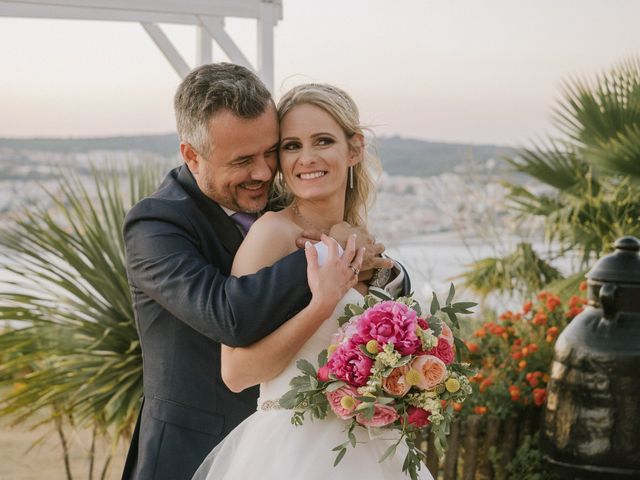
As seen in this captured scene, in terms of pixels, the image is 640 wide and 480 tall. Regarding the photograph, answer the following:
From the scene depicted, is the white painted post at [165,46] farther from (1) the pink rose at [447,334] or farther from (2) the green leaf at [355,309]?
(1) the pink rose at [447,334]

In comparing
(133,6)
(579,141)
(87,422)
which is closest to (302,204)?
(133,6)

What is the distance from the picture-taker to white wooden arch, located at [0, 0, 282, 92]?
5.07 metres

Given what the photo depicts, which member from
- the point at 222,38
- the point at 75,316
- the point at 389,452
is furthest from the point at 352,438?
the point at 75,316

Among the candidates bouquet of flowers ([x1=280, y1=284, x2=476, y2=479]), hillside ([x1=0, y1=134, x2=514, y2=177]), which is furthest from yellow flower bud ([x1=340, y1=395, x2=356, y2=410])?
hillside ([x1=0, y1=134, x2=514, y2=177])

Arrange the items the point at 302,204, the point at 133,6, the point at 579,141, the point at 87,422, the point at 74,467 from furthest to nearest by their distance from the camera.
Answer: the point at 74,467 → the point at 579,141 → the point at 87,422 → the point at 133,6 → the point at 302,204

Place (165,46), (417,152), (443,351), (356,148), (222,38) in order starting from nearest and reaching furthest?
(443,351) < (356,148) < (222,38) < (165,46) < (417,152)

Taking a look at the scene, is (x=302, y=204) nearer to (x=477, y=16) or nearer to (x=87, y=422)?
(x=87, y=422)

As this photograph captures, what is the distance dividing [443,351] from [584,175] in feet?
21.4

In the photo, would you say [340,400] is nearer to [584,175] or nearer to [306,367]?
[306,367]

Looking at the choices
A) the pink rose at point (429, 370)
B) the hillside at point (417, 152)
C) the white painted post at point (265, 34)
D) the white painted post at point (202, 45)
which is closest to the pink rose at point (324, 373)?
the pink rose at point (429, 370)

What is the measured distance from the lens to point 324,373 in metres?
2.56

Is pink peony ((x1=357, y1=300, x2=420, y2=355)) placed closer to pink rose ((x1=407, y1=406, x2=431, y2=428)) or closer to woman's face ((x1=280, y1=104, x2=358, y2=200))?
pink rose ((x1=407, y1=406, x2=431, y2=428))

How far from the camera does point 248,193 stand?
2988mm

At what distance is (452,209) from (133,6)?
564 cm
